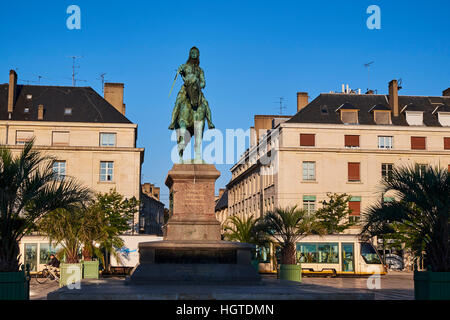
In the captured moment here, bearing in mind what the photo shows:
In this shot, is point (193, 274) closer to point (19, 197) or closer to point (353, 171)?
point (19, 197)

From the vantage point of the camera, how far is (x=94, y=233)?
28469 millimetres

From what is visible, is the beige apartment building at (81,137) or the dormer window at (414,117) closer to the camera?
the beige apartment building at (81,137)

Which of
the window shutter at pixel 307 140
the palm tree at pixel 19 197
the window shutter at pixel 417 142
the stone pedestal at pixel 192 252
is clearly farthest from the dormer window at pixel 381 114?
the palm tree at pixel 19 197

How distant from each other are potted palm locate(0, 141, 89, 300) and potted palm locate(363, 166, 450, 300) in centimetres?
784

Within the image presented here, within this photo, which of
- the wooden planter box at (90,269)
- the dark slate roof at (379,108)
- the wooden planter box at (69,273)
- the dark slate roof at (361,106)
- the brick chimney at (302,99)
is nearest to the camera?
the wooden planter box at (69,273)

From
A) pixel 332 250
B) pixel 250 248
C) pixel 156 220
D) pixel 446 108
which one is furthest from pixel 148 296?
pixel 156 220

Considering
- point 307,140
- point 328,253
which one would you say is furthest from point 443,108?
point 328,253

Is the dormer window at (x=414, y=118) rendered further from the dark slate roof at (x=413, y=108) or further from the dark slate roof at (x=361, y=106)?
the dark slate roof at (x=413, y=108)

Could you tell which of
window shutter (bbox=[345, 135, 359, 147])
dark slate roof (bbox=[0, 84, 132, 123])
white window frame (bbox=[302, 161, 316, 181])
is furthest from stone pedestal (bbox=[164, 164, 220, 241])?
dark slate roof (bbox=[0, 84, 132, 123])

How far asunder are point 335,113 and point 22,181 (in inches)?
1774

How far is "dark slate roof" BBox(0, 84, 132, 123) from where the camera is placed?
5469cm

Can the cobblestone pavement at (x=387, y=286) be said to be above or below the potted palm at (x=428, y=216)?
below

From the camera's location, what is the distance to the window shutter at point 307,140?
53219 millimetres
